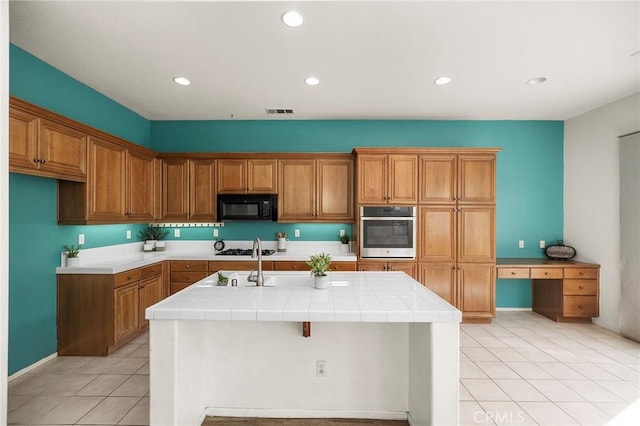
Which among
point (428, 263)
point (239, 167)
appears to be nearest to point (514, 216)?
point (428, 263)

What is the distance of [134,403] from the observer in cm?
226

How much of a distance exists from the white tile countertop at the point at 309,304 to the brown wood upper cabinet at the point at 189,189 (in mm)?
2137

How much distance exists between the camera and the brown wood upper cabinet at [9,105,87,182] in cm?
221

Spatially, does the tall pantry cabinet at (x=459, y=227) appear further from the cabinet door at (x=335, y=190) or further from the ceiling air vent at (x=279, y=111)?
the ceiling air vent at (x=279, y=111)

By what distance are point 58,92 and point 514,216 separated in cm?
576

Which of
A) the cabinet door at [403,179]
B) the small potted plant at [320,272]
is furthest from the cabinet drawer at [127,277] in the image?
the cabinet door at [403,179]

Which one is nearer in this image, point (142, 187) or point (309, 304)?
point (309, 304)

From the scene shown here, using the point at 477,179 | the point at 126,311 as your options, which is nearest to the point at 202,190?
the point at 126,311

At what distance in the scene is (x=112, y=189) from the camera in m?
3.28

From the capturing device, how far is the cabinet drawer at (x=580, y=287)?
3.86 metres

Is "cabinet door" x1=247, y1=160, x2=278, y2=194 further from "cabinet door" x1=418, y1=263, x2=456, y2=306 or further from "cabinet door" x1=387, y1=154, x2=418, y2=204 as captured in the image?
"cabinet door" x1=418, y1=263, x2=456, y2=306

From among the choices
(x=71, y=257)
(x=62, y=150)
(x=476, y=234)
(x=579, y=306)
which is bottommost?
(x=579, y=306)

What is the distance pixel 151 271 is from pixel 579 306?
5.39 m

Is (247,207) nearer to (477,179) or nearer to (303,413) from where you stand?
(303,413)
